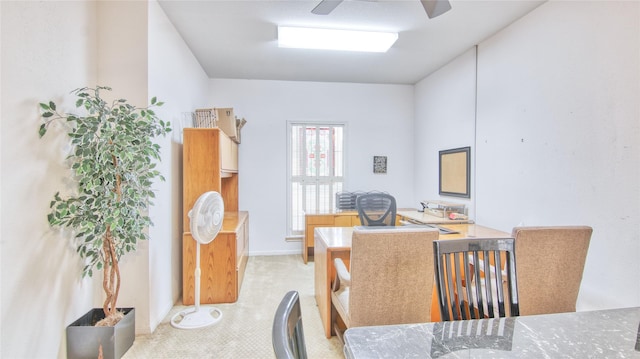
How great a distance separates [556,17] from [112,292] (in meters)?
3.97

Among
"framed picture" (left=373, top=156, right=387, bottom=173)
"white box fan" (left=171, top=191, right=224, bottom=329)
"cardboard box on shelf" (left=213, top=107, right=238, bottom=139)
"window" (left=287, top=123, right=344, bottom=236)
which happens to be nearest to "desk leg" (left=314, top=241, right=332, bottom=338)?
"white box fan" (left=171, top=191, right=224, bottom=329)

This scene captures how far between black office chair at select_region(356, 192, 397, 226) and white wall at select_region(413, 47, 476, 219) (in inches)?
47.3

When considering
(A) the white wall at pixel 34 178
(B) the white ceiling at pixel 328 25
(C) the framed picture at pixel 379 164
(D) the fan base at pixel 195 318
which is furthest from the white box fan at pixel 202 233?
(C) the framed picture at pixel 379 164

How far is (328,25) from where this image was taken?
294cm

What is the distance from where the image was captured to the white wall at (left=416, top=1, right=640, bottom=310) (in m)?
1.97

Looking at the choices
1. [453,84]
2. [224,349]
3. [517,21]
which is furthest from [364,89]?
[224,349]

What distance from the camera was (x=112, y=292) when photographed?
202 centimetres

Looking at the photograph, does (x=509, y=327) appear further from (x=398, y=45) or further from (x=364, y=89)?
(x=364, y=89)

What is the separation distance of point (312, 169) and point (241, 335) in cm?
292

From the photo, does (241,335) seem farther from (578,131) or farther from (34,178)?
(578,131)

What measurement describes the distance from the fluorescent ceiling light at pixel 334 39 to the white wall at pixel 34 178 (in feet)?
5.67

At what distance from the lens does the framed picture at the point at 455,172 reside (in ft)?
12.0

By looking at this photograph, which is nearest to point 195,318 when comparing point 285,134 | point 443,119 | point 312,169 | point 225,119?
point 225,119

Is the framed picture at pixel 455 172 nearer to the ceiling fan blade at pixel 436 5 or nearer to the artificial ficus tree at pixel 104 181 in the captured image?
the ceiling fan blade at pixel 436 5
